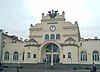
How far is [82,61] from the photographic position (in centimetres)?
5938

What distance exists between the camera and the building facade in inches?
2319

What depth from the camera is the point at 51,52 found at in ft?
201

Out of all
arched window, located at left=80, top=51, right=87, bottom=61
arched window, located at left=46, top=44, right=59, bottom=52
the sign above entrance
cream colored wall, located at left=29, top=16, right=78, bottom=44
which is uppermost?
the sign above entrance

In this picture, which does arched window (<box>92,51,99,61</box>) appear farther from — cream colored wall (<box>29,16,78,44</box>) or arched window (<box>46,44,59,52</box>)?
arched window (<box>46,44,59,52</box>)

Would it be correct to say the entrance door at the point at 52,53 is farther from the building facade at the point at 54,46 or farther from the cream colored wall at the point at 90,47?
the cream colored wall at the point at 90,47

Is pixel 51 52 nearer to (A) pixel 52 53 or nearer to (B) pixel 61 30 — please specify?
(A) pixel 52 53

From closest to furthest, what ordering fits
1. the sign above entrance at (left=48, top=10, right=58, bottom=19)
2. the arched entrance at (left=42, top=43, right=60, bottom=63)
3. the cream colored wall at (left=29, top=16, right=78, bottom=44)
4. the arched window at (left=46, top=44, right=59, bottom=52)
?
the cream colored wall at (left=29, top=16, right=78, bottom=44) < the arched entrance at (left=42, top=43, right=60, bottom=63) < the arched window at (left=46, top=44, right=59, bottom=52) < the sign above entrance at (left=48, top=10, right=58, bottom=19)

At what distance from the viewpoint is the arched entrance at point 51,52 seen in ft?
200

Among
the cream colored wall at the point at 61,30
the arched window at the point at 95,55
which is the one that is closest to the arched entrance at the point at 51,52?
the cream colored wall at the point at 61,30

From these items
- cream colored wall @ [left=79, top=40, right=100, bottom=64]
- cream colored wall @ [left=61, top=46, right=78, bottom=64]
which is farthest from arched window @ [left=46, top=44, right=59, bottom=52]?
cream colored wall @ [left=79, top=40, right=100, bottom=64]

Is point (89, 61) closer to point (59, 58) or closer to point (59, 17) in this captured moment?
point (59, 58)

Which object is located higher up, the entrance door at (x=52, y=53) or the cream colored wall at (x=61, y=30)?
the cream colored wall at (x=61, y=30)

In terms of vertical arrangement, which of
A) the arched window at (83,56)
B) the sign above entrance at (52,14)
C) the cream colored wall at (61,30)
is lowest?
the arched window at (83,56)

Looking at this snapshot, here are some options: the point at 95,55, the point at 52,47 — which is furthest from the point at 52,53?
the point at 95,55
